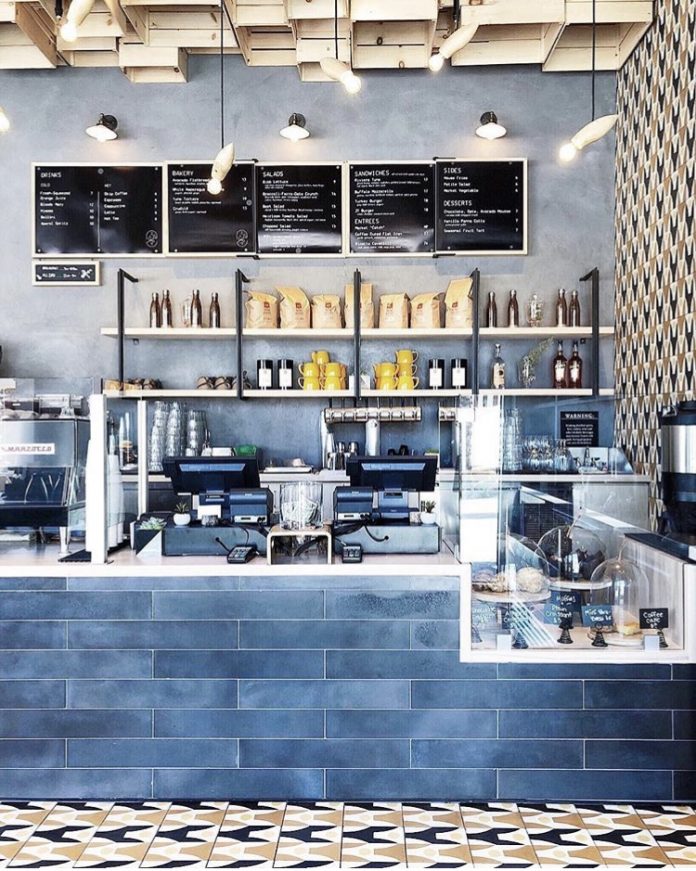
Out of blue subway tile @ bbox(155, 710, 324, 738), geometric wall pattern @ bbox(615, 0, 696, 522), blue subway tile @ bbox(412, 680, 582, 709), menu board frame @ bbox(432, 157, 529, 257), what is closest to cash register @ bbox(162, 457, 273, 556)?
blue subway tile @ bbox(155, 710, 324, 738)

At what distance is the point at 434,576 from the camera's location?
2.82 m

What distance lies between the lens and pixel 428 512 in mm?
3342

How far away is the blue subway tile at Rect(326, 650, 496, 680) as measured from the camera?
9.16 feet

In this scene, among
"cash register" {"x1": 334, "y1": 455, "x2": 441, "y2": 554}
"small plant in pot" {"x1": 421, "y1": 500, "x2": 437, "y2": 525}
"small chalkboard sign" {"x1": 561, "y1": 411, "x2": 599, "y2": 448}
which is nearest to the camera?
"cash register" {"x1": 334, "y1": 455, "x2": 441, "y2": 554}

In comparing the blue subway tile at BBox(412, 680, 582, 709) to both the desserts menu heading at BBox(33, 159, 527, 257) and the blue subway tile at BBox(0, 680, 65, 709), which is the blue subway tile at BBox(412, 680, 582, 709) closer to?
the blue subway tile at BBox(0, 680, 65, 709)

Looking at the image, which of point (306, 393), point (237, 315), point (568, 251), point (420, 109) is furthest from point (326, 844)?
point (420, 109)

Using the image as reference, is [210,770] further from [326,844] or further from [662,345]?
[662,345]

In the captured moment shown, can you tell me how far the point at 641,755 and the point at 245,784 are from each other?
4.47 ft

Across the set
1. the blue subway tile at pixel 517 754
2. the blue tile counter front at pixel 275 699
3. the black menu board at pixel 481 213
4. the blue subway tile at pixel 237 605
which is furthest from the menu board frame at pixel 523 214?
the blue subway tile at pixel 517 754

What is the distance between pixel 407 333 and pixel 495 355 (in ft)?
2.05

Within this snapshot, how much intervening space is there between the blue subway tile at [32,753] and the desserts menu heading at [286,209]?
294 cm

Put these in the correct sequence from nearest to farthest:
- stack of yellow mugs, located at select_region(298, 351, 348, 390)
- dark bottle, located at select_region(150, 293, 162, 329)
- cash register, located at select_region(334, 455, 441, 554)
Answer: cash register, located at select_region(334, 455, 441, 554) < stack of yellow mugs, located at select_region(298, 351, 348, 390) < dark bottle, located at select_region(150, 293, 162, 329)

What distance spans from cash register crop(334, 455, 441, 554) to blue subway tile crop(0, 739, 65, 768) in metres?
1.23

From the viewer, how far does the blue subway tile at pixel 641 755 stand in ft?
9.00
